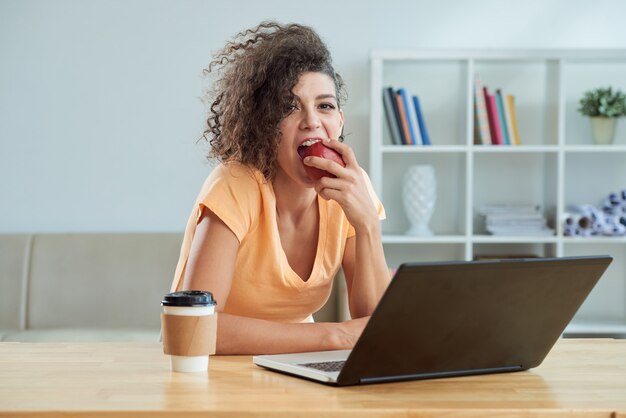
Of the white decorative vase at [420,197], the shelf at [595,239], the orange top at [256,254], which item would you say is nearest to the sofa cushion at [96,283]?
the white decorative vase at [420,197]

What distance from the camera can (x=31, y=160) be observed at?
13.4 ft

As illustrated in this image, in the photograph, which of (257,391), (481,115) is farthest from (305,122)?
(481,115)

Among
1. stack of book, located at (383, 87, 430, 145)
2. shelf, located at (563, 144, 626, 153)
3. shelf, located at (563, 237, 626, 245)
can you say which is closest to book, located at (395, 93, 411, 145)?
stack of book, located at (383, 87, 430, 145)

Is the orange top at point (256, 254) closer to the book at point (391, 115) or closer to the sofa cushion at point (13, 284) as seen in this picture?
the book at point (391, 115)

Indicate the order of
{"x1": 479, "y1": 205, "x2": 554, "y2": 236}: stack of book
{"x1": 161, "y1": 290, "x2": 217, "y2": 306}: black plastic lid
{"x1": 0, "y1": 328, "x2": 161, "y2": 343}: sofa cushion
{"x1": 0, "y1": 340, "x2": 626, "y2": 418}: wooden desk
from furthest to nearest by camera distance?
{"x1": 479, "y1": 205, "x2": 554, "y2": 236}: stack of book < {"x1": 0, "y1": 328, "x2": 161, "y2": 343}: sofa cushion < {"x1": 161, "y1": 290, "x2": 217, "y2": 306}: black plastic lid < {"x1": 0, "y1": 340, "x2": 626, "y2": 418}: wooden desk

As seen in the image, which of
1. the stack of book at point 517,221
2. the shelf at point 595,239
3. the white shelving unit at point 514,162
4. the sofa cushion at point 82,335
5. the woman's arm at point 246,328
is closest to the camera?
the woman's arm at point 246,328

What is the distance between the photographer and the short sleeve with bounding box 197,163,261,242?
5.41ft

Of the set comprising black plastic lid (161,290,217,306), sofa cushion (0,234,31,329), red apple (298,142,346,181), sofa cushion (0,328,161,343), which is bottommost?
sofa cushion (0,328,161,343)

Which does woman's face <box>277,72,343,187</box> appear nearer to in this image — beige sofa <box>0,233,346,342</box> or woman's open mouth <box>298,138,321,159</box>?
woman's open mouth <box>298,138,321,159</box>

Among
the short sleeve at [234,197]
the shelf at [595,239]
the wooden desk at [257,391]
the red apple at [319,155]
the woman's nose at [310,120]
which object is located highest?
the woman's nose at [310,120]

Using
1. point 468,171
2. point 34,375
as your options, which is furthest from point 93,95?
point 34,375

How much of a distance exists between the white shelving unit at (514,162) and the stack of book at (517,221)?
8 centimetres

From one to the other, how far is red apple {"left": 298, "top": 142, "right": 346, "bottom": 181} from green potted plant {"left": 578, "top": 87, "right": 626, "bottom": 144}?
2496 millimetres

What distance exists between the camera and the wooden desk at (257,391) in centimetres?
99
